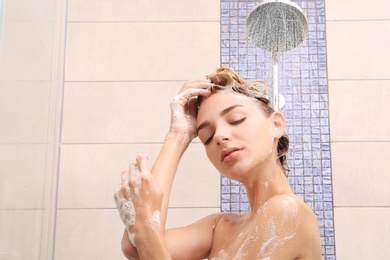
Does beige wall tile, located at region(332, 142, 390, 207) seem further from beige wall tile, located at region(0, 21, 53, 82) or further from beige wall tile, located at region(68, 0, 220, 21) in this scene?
beige wall tile, located at region(0, 21, 53, 82)

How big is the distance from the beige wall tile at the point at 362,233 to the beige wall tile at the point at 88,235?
2.79 feet

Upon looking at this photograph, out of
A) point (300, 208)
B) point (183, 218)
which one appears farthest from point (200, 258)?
point (183, 218)

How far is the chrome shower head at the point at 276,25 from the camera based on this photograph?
8.96 feet

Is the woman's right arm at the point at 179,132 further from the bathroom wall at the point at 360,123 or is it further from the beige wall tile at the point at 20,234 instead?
the bathroom wall at the point at 360,123

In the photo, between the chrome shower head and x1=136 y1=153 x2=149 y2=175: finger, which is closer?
x1=136 y1=153 x2=149 y2=175: finger

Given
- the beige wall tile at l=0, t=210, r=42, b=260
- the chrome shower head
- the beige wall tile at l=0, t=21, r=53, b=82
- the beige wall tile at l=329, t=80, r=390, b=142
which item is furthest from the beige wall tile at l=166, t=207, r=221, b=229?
the beige wall tile at l=0, t=21, r=53, b=82

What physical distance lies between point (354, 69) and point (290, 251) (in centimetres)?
166

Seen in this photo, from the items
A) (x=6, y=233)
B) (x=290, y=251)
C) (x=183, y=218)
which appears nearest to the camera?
(x=290, y=251)

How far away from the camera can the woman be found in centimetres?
146

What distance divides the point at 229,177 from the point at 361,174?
134 cm

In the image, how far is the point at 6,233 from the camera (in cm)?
166

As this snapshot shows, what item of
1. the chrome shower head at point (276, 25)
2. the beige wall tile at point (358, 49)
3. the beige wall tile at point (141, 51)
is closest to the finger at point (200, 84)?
the chrome shower head at point (276, 25)

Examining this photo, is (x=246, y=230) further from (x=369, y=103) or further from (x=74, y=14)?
(x=74, y=14)

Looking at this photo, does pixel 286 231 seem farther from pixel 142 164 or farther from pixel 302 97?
pixel 302 97
